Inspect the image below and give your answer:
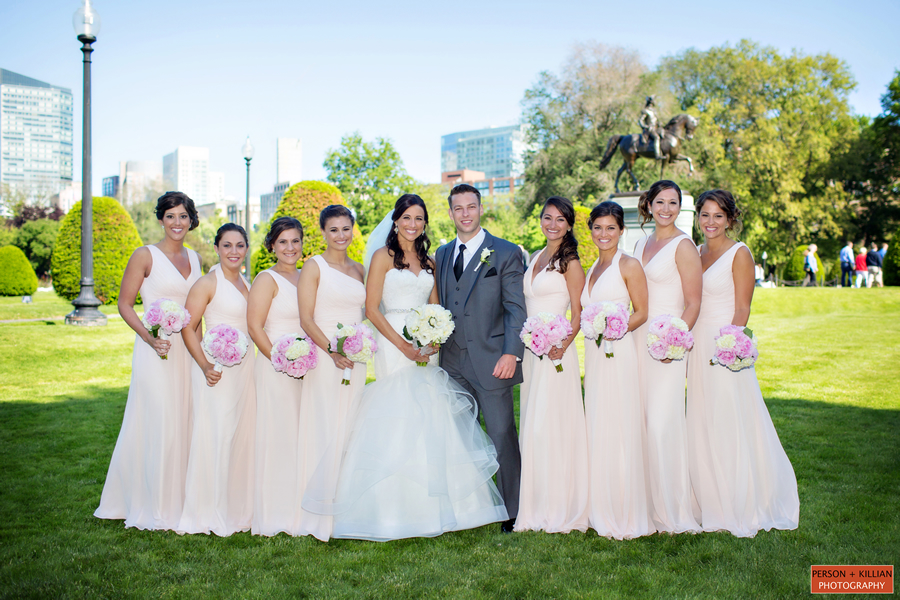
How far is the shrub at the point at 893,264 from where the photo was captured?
2366cm

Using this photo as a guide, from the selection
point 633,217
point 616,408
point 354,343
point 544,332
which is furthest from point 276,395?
point 633,217

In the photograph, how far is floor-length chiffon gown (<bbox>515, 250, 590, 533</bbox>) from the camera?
16.1 ft

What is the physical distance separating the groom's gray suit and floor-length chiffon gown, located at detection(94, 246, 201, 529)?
Answer: 89.0 inches

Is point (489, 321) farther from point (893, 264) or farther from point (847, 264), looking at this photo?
point (847, 264)

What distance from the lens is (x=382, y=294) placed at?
5.08 meters

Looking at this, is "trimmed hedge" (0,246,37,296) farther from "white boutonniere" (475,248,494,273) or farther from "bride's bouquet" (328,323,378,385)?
"white boutonniere" (475,248,494,273)

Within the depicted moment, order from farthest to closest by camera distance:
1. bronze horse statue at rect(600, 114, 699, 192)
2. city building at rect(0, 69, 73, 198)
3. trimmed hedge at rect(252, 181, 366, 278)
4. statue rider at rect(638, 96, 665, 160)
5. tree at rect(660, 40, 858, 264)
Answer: city building at rect(0, 69, 73, 198), tree at rect(660, 40, 858, 264), bronze horse statue at rect(600, 114, 699, 192), statue rider at rect(638, 96, 665, 160), trimmed hedge at rect(252, 181, 366, 278)

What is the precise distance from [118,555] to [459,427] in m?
2.56

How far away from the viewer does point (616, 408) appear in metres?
4.88

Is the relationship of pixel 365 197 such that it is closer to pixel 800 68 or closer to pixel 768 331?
pixel 800 68

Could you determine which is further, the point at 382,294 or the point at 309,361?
the point at 382,294

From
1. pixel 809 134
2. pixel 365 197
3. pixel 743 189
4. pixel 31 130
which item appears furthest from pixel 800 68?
pixel 31 130

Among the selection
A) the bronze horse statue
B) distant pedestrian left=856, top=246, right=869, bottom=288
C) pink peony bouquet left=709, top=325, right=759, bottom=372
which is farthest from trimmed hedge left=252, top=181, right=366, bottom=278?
distant pedestrian left=856, top=246, right=869, bottom=288

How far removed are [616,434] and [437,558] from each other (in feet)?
5.35
